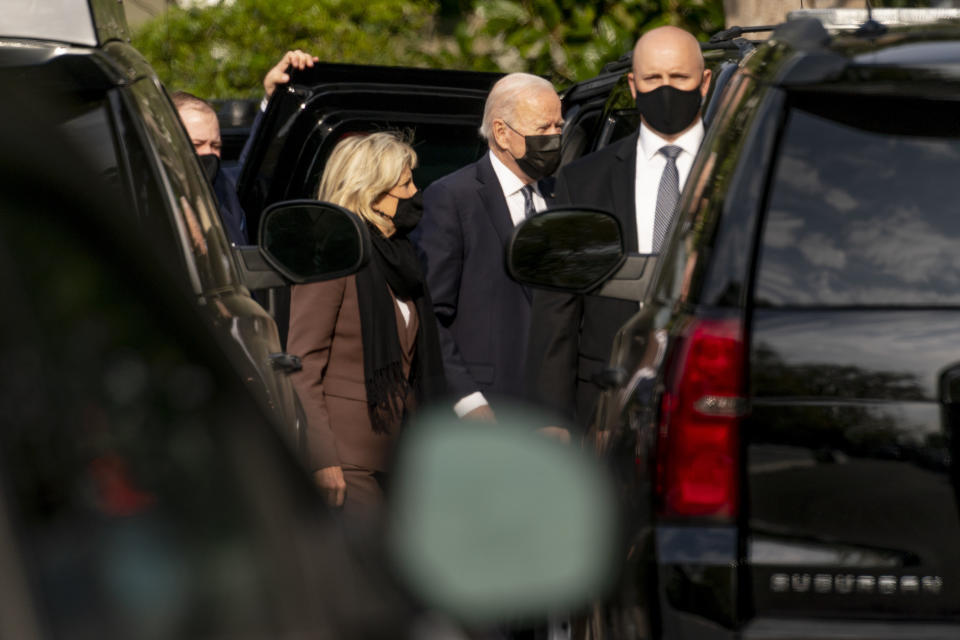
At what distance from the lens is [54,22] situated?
3223 mm

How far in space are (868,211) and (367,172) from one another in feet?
9.76

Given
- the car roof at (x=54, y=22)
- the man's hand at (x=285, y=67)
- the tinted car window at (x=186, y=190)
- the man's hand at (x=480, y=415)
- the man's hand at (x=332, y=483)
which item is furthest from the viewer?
the man's hand at (x=285, y=67)

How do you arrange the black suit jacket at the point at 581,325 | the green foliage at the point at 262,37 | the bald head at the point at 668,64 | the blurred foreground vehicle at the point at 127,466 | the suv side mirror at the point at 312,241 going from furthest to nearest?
the green foliage at the point at 262,37, the bald head at the point at 668,64, the black suit jacket at the point at 581,325, the suv side mirror at the point at 312,241, the blurred foreground vehicle at the point at 127,466

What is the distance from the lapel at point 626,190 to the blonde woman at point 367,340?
72 cm

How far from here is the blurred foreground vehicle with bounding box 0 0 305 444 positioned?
3172 mm

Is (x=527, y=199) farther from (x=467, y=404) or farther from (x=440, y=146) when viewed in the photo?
(x=440, y=146)

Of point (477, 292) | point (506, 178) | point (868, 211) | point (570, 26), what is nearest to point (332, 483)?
point (477, 292)

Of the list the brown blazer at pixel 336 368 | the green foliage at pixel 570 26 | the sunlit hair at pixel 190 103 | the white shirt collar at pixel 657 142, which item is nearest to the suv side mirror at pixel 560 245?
the brown blazer at pixel 336 368

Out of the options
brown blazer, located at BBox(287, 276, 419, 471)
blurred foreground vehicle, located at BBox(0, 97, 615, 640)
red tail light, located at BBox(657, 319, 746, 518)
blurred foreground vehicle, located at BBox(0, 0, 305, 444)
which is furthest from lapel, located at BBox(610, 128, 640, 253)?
blurred foreground vehicle, located at BBox(0, 97, 615, 640)

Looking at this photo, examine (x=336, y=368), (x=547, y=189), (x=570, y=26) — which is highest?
(x=547, y=189)

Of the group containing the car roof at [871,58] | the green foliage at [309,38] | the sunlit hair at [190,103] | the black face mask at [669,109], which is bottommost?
the green foliage at [309,38]

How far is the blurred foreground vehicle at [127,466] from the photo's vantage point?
1.27 metres

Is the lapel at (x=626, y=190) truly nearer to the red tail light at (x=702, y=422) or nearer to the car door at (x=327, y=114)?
the car door at (x=327, y=114)

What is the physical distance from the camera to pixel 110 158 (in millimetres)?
3299
